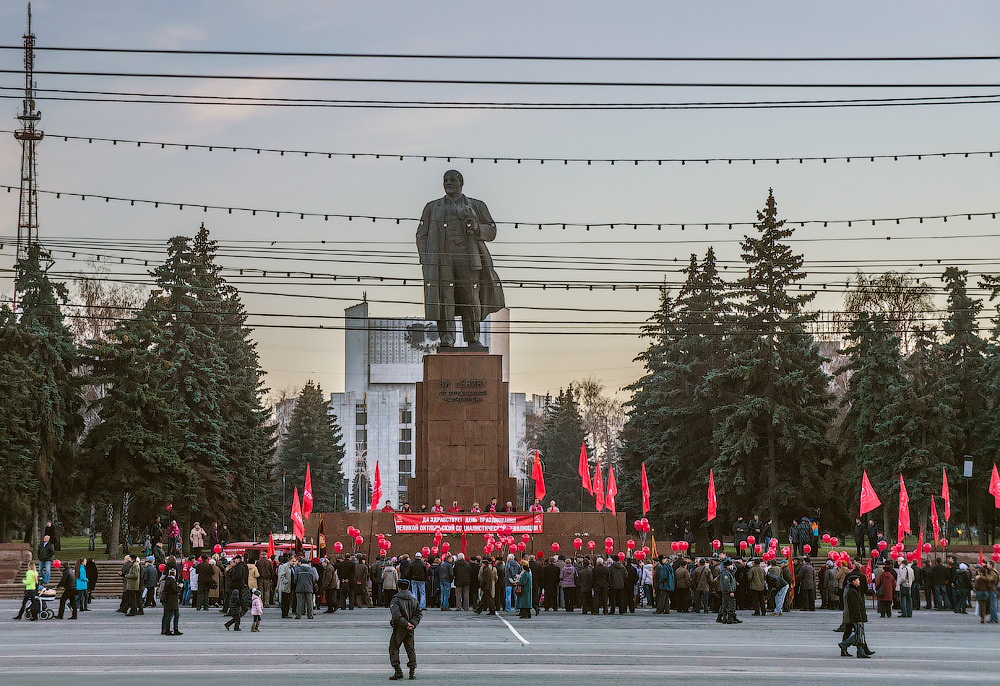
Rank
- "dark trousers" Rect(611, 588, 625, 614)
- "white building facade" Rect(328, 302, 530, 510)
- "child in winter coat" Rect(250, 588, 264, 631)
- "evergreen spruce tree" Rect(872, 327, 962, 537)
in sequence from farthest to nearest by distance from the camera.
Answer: "white building facade" Rect(328, 302, 530, 510) → "evergreen spruce tree" Rect(872, 327, 962, 537) → "dark trousers" Rect(611, 588, 625, 614) → "child in winter coat" Rect(250, 588, 264, 631)

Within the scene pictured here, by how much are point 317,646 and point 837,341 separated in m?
62.2

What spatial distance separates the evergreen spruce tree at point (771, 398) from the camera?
49.5 metres

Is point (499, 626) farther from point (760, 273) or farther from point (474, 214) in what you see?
point (760, 273)

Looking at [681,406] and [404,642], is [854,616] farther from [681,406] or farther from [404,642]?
[681,406]

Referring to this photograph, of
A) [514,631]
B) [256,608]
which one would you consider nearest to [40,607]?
[256,608]

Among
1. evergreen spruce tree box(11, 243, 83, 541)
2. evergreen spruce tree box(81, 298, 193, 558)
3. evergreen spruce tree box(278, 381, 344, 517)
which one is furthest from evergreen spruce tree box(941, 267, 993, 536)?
evergreen spruce tree box(278, 381, 344, 517)

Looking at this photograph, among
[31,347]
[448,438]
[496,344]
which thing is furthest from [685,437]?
[496,344]

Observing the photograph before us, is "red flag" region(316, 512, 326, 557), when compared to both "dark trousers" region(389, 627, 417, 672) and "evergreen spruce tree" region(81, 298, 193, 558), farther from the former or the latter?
"evergreen spruce tree" region(81, 298, 193, 558)

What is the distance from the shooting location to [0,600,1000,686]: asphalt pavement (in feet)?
54.4

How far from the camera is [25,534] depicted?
54.2 meters

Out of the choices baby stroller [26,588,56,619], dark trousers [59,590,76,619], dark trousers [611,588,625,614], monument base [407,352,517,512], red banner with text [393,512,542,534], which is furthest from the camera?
monument base [407,352,517,512]

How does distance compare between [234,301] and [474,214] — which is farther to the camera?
[234,301]

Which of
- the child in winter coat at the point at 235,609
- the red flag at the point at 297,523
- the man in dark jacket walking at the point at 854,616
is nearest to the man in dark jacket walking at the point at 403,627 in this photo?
the man in dark jacket walking at the point at 854,616

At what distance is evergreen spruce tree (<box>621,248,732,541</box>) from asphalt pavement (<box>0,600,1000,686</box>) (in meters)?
25.9
